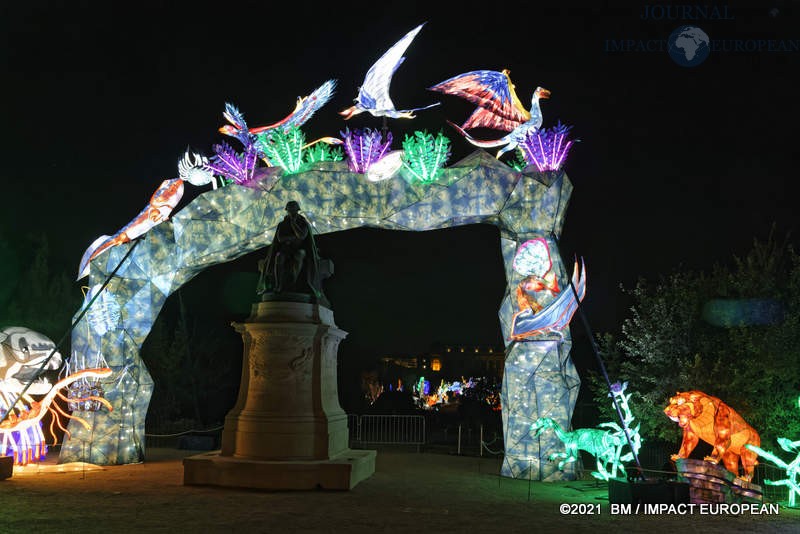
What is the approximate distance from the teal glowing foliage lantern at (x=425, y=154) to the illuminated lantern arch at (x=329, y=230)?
0.57 feet

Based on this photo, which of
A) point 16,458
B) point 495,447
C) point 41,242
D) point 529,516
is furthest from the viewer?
point 41,242

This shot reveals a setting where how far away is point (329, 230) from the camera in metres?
15.7

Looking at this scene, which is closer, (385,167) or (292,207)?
(292,207)

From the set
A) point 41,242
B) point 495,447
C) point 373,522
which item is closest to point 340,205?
point 373,522

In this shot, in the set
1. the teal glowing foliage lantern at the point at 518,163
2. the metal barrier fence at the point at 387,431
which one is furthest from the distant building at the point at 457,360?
the teal glowing foliage lantern at the point at 518,163

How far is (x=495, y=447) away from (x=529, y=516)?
11.4 m

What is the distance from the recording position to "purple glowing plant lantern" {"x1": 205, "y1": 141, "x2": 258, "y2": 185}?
1550 cm

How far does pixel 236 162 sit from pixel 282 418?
19.4 feet

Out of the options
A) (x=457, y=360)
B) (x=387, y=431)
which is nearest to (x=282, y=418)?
(x=387, y=431)

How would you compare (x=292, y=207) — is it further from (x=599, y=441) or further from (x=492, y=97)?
(x=599, y=441)

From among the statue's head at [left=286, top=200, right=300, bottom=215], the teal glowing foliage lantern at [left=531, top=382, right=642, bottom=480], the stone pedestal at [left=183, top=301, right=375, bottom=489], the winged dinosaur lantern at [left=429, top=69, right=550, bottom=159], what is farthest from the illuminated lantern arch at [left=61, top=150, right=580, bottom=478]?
the stone pedestal at [left=183, top=301, right=375, bottom=489]

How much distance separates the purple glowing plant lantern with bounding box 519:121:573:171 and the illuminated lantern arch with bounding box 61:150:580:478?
0.36 m

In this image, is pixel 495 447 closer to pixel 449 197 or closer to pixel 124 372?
pixel 449 197

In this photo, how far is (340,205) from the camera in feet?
49.9
